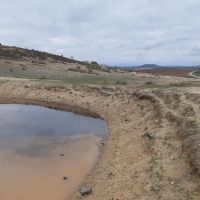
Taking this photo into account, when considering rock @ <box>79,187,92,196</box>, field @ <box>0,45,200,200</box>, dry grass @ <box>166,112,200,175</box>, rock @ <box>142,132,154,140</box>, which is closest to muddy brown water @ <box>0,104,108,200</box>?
rock @ <box>79,187,92,196</box>

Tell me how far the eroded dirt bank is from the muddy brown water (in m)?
0.83

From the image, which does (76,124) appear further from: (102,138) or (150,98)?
(150,98)

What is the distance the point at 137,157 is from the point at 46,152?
5.10 metres

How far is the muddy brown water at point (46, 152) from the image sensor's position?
10.4 meters

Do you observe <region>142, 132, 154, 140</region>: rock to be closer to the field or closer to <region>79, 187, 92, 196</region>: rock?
the field

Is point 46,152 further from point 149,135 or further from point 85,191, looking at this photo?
point 149,135

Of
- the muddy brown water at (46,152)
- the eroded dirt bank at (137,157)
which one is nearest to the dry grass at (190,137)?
the eroded dirt bank at (137,157)

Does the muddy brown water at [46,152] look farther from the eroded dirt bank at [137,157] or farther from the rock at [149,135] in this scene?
the rock at [149,135]

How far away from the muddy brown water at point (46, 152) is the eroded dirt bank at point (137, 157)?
0.83m

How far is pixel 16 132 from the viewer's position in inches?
696

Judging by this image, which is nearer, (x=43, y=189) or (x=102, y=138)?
(x=43, y=189)

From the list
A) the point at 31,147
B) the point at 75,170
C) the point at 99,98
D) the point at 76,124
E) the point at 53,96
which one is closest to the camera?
the point at 75,170

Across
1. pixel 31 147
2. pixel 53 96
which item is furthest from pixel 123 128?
pixel 53 96

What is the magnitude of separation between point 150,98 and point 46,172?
1190cm
